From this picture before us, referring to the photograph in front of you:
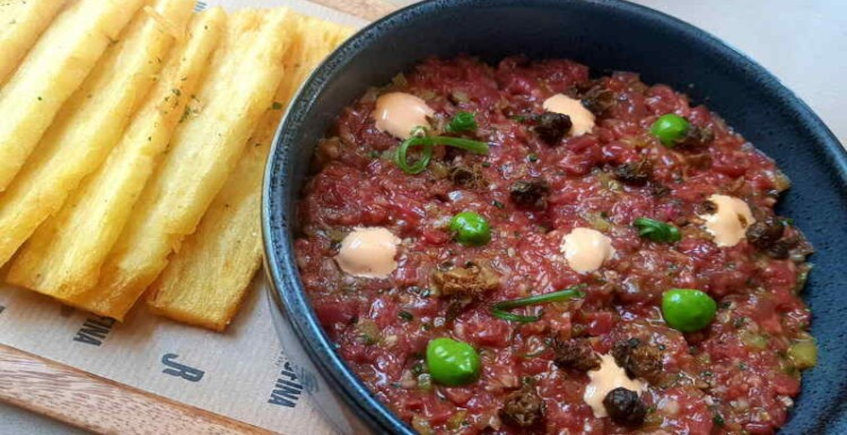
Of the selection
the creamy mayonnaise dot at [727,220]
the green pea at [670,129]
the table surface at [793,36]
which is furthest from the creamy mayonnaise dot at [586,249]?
the table surface at [793,36]

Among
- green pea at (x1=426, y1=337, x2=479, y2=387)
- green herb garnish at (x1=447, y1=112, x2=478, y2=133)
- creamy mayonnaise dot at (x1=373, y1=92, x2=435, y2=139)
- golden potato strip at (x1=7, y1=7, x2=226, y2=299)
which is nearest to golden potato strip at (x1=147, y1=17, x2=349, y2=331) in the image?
golden potato strip at (x1=7, y1=7, x2=226, y2=299)

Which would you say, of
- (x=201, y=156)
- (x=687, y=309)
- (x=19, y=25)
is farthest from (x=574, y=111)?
(x=19, y=25)

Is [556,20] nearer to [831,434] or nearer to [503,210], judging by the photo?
[503,210]

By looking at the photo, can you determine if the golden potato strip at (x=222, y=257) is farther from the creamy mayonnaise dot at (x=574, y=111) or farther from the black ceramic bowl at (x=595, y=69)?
the creamy mayonnaise dot at (x=574, y=111)

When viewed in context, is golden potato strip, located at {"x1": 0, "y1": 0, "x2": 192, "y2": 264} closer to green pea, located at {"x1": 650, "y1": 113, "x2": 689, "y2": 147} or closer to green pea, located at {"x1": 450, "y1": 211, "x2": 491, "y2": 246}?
green pea, located at {"x1": 450, "y1": 211, "x2": 491, "y2": 246}

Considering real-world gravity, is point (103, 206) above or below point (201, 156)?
below

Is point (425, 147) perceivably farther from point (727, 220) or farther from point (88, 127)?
point (88, 127)
